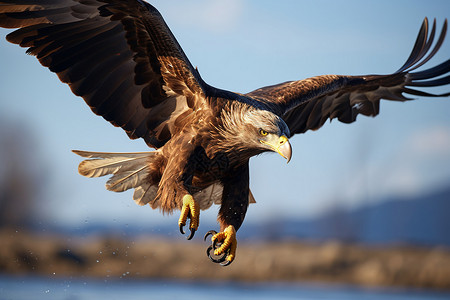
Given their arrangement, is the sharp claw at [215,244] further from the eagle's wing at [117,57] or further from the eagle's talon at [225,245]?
the eagle's wing at [117,57]

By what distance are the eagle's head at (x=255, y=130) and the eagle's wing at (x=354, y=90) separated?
103 cm

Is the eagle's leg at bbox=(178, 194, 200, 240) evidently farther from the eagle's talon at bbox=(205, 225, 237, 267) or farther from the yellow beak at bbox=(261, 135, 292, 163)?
the yellow beak at bbox=(261, 135, 292, 163)

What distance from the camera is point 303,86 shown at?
550 centimetres

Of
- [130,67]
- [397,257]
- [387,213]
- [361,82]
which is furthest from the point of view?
[387,213]

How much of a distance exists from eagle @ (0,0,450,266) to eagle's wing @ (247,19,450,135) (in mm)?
350

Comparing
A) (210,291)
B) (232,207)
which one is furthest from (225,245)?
(210,291)

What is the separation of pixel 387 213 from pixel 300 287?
103811mm

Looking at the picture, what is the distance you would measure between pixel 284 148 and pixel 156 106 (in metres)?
1.27

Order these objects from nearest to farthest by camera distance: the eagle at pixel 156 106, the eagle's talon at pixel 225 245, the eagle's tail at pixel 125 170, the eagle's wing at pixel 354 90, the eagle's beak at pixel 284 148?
the eagle's beak at pixel 284 148 < the eagle at pixel 156 106 < the eagle's talon at pixel 225 245 < the eagle's tail at pixel 125 170 < the eagle's wing at pixel 354 90

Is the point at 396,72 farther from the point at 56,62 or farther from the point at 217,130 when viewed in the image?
the point at 56,62

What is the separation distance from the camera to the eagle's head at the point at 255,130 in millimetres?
4348

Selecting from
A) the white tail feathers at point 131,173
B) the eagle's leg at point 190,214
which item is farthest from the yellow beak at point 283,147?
the white tail feathers at point 131,173

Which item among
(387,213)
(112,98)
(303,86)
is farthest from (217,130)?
(387,213)

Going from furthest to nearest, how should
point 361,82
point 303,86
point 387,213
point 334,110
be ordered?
point 387,213 < point 334,110 < point 361,82 < point 303,86
